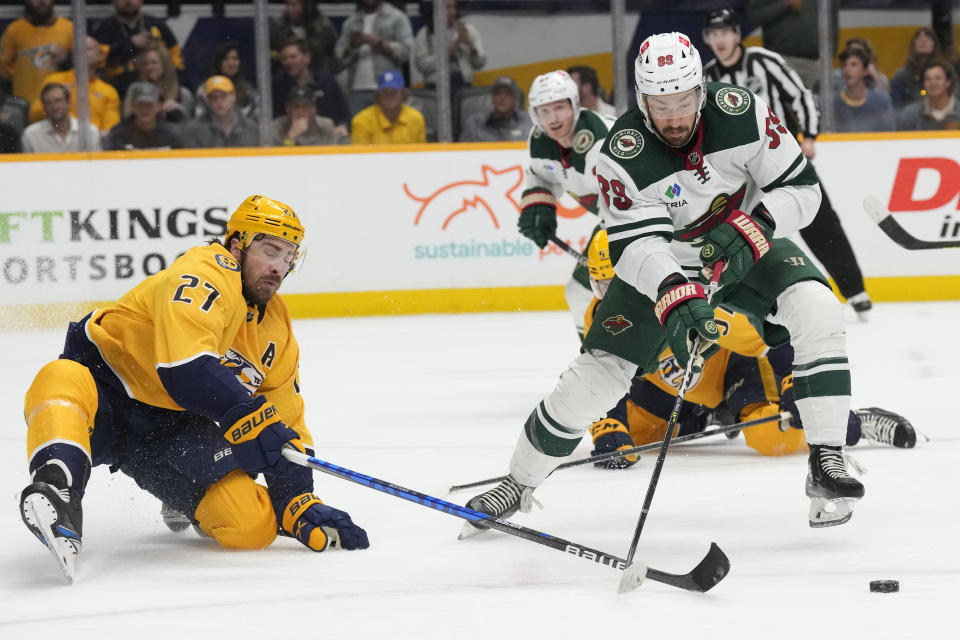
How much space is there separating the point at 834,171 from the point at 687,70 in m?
5.04

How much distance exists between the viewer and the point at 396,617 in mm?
2305

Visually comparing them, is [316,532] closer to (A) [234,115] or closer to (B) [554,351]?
(B) [554,351]

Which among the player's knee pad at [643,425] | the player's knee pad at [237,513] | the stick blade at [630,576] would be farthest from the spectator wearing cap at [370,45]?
the stick blade at [630,576]

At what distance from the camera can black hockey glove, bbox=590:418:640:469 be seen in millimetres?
3592

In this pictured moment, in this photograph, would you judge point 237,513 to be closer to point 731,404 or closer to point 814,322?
point 814,322

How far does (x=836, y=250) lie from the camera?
268 inches

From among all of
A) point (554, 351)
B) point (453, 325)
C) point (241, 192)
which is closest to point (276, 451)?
point (554, 351)

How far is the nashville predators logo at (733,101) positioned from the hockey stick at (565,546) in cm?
98

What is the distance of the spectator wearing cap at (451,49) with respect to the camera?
755 cm

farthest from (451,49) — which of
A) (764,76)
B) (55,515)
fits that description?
(55,515)

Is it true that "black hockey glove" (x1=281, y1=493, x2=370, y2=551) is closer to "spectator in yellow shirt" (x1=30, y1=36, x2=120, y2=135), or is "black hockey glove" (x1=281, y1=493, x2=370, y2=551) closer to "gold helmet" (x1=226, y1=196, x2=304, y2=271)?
"gold helmet" (x1=226, y1=196, x2=304, y2=271)

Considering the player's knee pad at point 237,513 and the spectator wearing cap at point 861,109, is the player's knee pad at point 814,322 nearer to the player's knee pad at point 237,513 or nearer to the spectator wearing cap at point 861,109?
the player's knee pad at point 237,513

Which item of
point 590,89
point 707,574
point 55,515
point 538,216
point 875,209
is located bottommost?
point 707,574

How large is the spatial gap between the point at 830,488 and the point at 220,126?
5.41 meters
